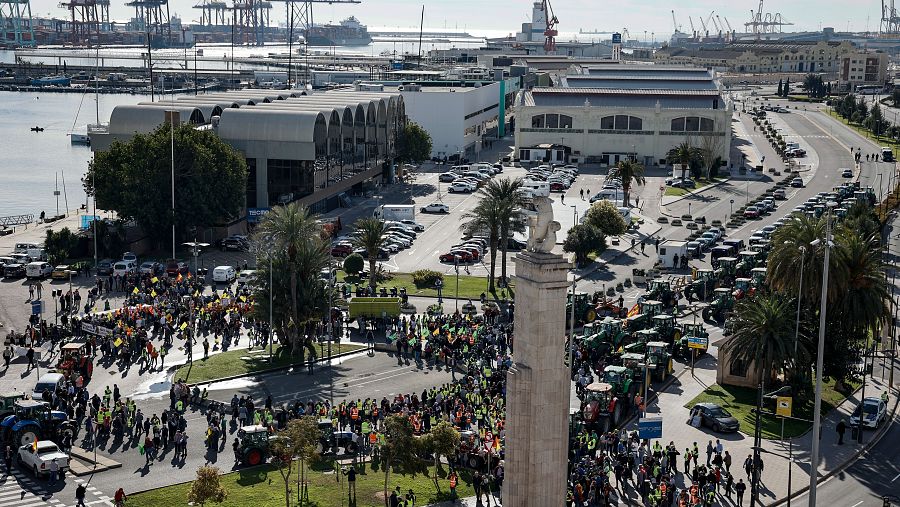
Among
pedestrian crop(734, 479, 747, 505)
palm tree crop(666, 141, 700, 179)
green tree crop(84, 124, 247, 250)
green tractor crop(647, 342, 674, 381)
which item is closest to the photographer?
pedestrian crop(734, 479, 747, 505)

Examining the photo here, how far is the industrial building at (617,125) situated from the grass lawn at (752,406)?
7204 cm

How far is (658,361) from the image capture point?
46531 mm

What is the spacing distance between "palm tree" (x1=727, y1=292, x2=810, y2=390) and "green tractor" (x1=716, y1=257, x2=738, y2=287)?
1866cm

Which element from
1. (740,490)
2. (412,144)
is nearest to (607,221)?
A: (412,144)

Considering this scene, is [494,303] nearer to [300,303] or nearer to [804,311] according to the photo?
[300,303]

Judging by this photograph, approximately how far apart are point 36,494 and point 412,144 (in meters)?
73.9

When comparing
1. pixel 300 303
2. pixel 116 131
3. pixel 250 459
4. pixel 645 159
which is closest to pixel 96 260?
pixel 116 131

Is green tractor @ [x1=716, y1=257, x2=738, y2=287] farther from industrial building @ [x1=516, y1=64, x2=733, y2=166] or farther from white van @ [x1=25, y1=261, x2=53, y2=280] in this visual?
industrial building @ [x1=516, y1=64, x2=733, y2=166]

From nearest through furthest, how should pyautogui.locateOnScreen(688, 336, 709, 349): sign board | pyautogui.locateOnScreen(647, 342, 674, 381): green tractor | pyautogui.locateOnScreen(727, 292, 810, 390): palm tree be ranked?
pyautogui.locateOnScreen(727, 292, 810, 390): palm tree, pyautogui.locateOnScreen(647, 342, 674, 381): green tractor, pyautogui.locateOnScreen(688, 336, 709, 349): sign board

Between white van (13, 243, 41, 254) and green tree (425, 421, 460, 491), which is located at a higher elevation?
green tree (425, 421, 460, 491)

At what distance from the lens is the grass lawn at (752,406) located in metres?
41.4

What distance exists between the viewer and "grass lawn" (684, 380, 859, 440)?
41.4m

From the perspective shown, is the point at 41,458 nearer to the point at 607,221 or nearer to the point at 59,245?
the point at 59,245

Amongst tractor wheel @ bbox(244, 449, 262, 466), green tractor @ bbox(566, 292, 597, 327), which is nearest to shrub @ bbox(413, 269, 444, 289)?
green tractor @ bbox(566, 292, 597, 327)
